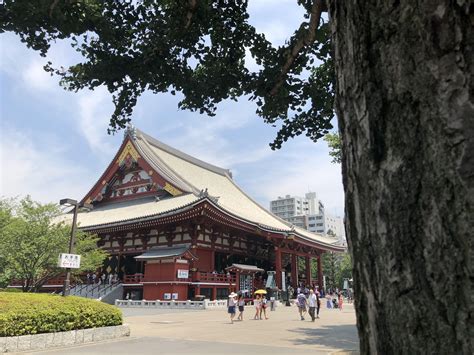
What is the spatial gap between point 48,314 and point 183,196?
18222 millimetres

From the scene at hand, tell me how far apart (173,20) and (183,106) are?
1768 millimetres

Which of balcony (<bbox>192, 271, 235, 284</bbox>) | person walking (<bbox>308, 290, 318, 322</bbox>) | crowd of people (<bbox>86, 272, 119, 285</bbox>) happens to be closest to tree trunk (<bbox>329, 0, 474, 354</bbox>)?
person walking (<bbox>308, 290, 318, 322</bbox>)

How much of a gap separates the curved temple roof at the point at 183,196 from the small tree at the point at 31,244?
6514 mm

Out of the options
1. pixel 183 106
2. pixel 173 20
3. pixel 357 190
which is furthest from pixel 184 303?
pixel 357 190

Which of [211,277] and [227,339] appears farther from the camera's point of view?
[211,277]

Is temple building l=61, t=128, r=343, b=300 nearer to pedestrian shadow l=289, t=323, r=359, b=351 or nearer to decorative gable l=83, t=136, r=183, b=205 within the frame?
decorative gable l=83, t=136, r=183, b=205

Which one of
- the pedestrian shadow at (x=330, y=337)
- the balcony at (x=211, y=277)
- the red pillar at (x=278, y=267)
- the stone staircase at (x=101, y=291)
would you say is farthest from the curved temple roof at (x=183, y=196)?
the pedestrian shadow at (x=330, y=337)

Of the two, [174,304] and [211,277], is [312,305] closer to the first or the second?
[174,304]

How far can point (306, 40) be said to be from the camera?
521 centimetres

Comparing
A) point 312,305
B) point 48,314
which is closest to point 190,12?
point 48,314

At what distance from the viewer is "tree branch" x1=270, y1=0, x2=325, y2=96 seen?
439cm

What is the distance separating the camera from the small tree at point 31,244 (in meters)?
17.2

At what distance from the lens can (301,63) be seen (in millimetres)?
6809

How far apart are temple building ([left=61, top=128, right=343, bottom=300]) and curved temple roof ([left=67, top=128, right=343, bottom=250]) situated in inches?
4.3
